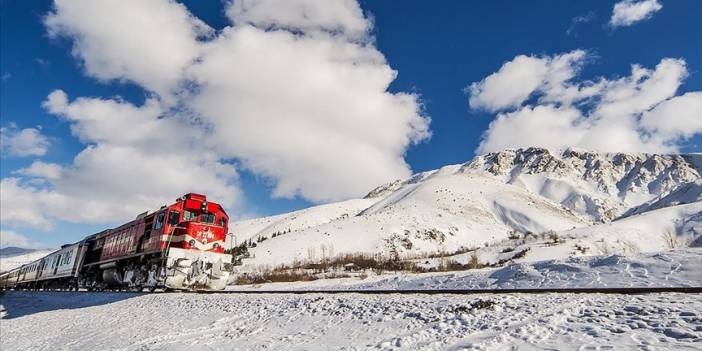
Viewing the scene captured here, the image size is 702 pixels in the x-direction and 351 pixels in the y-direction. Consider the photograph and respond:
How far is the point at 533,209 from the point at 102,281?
4729 inches

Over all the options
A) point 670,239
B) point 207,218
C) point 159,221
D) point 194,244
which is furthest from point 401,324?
point 670,239

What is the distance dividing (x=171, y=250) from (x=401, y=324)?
1328 centimetres

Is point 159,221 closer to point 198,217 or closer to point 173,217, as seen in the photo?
point 173,217

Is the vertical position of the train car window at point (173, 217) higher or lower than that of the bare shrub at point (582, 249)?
higher

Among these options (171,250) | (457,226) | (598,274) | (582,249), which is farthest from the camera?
(457,226)

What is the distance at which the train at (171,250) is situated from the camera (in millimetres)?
18766

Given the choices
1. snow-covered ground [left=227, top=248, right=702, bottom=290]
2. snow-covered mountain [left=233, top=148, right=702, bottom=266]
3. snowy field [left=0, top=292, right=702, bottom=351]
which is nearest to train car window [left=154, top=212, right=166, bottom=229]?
snowy field [left=0, top=292, right=702, bottom=351]

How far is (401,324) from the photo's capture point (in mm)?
8055

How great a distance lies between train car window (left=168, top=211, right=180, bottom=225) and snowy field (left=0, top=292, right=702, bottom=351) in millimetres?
5533

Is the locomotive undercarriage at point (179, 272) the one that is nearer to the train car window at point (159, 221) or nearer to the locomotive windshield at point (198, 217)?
the train car window at point (159, 221)

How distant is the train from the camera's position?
18.8 m

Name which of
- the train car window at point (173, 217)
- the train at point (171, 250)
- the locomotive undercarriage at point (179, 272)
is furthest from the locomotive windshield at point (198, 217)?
the locomotive undercarriage at point (179, 272)

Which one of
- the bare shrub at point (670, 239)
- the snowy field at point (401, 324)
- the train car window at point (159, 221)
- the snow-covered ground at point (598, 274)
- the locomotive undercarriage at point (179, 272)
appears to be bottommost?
the snowy field at point (401, 324)

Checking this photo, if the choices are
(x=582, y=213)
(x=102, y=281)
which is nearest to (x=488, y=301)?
(x=102, y=281)
